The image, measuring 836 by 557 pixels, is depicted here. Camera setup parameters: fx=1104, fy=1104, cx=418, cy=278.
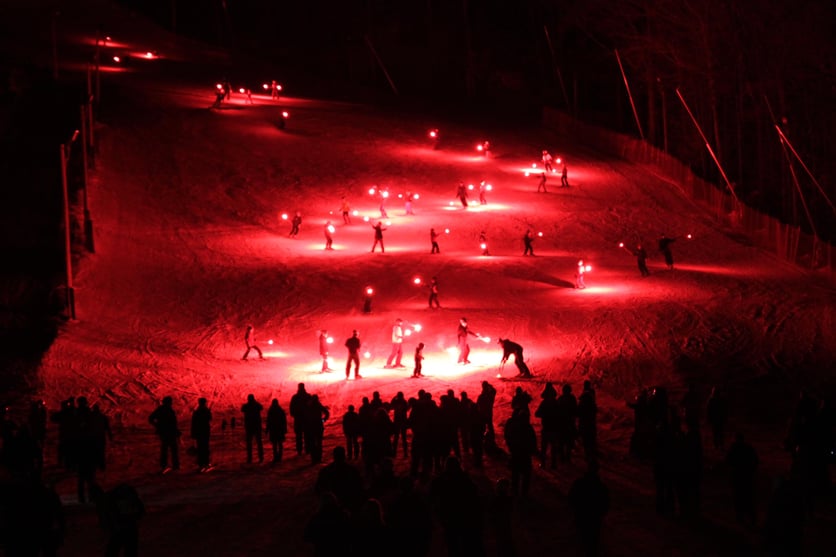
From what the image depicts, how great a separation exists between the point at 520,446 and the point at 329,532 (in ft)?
20.3

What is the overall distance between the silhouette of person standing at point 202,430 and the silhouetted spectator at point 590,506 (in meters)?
8.34

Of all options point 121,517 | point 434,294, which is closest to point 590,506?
point 121,517

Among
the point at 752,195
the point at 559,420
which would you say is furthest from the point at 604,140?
the point at 559,420

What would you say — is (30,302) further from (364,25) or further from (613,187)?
(364,25)

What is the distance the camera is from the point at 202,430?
19.1 m

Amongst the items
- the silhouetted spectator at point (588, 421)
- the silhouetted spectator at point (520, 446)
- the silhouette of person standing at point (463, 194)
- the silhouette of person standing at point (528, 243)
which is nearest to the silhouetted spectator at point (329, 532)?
the silhouetted spectator at point (520, 446)

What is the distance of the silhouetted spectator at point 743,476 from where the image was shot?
14391 mm

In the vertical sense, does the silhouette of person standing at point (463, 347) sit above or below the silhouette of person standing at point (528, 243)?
below

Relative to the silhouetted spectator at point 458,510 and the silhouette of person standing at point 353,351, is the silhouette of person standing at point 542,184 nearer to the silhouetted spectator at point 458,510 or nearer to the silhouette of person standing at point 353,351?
the silhouette of person standing at point 353,351

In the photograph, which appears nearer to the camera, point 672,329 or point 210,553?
point 210,553

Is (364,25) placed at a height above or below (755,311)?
above

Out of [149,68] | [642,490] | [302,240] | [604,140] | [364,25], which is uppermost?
[364,25]

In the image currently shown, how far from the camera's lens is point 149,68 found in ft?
246

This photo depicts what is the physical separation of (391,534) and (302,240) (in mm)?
35025
